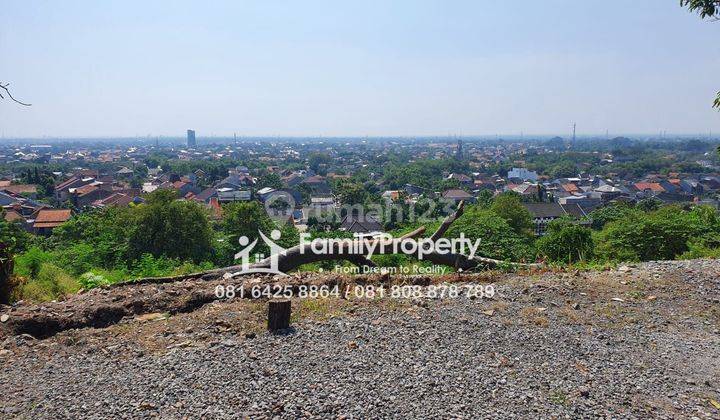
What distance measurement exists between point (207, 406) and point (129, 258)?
10.8 m

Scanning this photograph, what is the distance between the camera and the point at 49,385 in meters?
3.05

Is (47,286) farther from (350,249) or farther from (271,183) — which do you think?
(271,183)

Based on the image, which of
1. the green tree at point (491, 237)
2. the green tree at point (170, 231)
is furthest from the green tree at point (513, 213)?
the green tree at point (170, 231)

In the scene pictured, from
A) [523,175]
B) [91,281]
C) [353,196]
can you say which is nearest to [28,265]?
[91,281]

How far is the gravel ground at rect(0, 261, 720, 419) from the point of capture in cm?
279

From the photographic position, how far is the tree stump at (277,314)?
379 cm

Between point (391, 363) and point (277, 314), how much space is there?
1.10 meters

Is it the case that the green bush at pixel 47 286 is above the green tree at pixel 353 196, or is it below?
above

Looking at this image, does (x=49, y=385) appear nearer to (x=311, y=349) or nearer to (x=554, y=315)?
(x=311, y=349)

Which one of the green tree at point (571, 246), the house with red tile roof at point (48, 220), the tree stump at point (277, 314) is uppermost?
the tree stump at point (277, 314)

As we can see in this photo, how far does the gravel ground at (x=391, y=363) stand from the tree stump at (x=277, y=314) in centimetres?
13

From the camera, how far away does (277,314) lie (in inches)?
150

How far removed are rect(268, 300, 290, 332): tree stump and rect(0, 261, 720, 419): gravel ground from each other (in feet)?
0.43

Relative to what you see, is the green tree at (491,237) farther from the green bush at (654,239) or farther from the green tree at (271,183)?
the green tree at (271,183)
